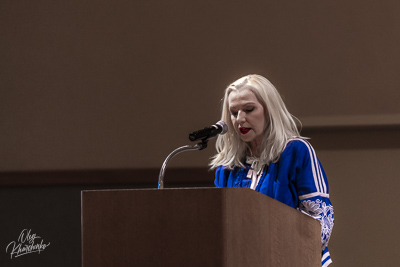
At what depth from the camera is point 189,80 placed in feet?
10.8

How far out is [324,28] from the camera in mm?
3150

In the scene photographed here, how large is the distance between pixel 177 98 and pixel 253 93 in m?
1.28

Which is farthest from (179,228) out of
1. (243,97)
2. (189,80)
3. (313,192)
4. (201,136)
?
(189,80)

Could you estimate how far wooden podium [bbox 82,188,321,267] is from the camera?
1247 mm

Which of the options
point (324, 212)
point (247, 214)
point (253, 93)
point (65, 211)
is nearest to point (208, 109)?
point (65, 211)

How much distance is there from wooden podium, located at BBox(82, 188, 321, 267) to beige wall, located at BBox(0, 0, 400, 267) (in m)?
1.77

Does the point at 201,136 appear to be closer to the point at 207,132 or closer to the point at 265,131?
the point at 207,132

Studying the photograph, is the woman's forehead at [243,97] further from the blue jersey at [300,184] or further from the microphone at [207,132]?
the microphone at [207,132]

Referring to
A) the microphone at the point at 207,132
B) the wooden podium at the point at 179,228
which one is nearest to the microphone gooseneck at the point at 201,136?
the microphone at the point at 207,132

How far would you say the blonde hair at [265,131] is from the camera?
1.99 metres

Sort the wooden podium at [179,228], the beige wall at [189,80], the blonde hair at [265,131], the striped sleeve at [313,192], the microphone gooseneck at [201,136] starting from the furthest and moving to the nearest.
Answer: the beige wall at [189,80] → the blonde hair at [265,131] → the striped sleeve at [313,192] → the microphone gooseneck at [201,136] → the wooden podium at [179,228]

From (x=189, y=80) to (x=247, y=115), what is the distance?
1.32m

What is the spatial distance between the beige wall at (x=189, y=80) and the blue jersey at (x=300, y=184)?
3.83ft

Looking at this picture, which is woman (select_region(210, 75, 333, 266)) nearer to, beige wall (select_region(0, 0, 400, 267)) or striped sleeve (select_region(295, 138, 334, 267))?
striped sleeve (select_region(295, 138, 334, 267))
